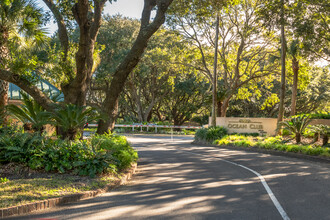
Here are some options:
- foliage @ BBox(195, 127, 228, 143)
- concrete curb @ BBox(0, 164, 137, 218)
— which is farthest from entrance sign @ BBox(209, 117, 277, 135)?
concrete curb @ BBox(0, 164, 137, 218)

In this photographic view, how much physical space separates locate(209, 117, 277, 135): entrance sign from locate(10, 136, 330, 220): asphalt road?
13.7m

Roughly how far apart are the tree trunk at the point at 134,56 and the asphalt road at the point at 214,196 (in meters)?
2.74

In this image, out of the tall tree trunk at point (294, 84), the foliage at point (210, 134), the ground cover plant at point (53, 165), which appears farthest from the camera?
the tall tree trunk at point (294, 84)

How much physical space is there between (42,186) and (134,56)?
668 cm

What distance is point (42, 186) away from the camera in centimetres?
748

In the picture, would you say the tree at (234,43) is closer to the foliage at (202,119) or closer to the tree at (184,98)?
the tree at (184,98)

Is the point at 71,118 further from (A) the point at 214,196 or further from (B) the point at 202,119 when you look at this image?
(B) the point at 202,119

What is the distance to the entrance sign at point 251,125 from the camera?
25938 mm

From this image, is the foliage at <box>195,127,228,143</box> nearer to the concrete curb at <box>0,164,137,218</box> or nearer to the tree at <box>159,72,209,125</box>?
the concrete curb at <box>0,164,137,218</box>

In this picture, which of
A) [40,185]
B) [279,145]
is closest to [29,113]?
[40,185]

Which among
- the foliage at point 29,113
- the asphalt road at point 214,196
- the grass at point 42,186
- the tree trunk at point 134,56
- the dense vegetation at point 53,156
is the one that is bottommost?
the asphalt road at point 214,196

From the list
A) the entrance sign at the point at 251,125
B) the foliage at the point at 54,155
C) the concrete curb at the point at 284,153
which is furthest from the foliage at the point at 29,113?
the entrance sign at the point at 251,125

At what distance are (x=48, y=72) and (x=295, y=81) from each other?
21.3 metres

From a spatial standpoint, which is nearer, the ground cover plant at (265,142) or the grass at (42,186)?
the grass at (42,186)
